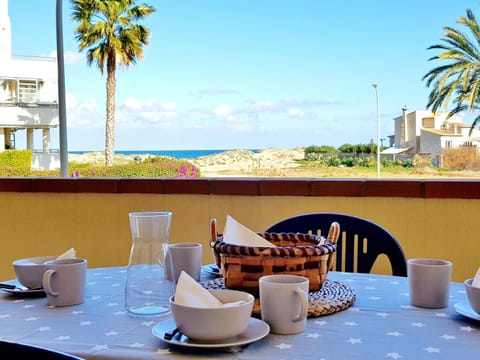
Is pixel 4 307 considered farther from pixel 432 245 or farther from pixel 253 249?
pixel 432 245

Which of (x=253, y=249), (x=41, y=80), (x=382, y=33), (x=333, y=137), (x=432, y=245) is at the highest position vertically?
(x=382, y=33)

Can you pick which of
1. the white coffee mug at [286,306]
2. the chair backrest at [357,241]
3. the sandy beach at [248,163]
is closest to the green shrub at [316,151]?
the sandy beach at [248,163]

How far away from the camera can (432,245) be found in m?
1.96

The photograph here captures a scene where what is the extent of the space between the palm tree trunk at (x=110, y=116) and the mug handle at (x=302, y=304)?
13611 millimetres

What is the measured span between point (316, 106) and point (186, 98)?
33.7 feet

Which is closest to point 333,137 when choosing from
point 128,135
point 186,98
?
point 128,135

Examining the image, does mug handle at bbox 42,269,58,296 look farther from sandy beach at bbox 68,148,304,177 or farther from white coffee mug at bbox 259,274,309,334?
sandy beach at bbox 68,148,304,177

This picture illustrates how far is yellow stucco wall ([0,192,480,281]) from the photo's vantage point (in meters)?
1.94

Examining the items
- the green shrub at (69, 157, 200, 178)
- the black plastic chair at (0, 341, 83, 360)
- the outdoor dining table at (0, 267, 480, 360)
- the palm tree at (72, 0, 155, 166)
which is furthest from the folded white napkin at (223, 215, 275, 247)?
the palm tree at (72, 0, 155, 166)

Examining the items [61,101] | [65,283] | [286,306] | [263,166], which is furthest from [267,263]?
[263,166]

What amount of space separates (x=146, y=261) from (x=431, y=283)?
0.53 meters

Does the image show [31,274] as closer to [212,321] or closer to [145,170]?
[212,321]

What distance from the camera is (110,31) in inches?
524

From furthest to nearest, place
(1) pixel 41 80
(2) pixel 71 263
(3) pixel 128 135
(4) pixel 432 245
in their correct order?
(3) pixel 128 135
(1) pixel 41 80
(4) pixel 432 245
(2) pixel 71 263
